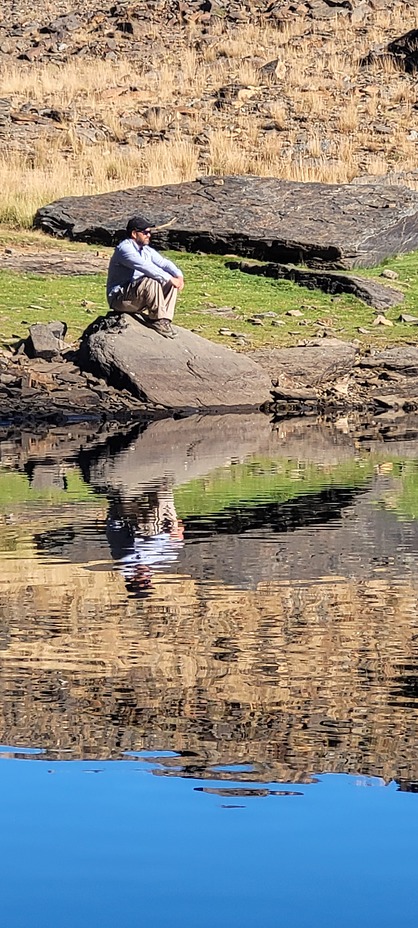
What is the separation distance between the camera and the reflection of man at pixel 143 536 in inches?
264

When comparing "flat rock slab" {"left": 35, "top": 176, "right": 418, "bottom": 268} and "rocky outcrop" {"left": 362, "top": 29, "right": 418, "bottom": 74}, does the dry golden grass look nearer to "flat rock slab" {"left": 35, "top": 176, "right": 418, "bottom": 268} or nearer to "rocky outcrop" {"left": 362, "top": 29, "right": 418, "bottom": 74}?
"rocky outcrop" {"left": 362, "top": 29, "right": 418, "bottom": 74}

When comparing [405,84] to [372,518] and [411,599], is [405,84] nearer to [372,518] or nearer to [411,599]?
[372,518]

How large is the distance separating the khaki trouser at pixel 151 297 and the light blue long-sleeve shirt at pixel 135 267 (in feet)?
0.21

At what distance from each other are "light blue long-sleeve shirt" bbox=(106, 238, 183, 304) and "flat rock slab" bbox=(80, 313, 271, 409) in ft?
1.06

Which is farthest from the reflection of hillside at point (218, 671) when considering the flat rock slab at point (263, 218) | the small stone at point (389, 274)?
the flat rock slab at point (263, 218)

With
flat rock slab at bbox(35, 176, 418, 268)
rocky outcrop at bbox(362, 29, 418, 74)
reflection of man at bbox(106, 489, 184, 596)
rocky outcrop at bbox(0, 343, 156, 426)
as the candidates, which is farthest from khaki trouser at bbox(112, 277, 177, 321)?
rocky outcrop at bbox(362, 29, 418, 74)

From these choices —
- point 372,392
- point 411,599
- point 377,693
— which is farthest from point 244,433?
point 377,693

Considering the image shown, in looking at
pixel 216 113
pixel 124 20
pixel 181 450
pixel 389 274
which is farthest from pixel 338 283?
pixel 124 20

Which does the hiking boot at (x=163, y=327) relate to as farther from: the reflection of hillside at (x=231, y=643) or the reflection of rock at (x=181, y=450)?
the reflection of hillside at (x=231, y=643)

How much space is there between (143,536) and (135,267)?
6.44 m

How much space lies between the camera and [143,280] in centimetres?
1388

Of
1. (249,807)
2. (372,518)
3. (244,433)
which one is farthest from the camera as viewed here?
(244,433)

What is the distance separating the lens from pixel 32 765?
387 cm

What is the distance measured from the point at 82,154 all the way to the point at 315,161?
3.88m
